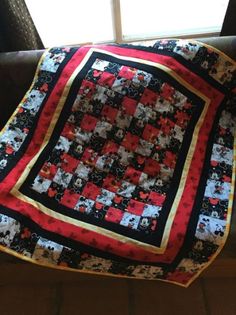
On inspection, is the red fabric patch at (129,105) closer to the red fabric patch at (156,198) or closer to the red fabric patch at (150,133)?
the red fabric patch at (150,133)

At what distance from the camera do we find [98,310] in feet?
5.15

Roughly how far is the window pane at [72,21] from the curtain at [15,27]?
19.4 inches

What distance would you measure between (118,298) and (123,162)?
2.00 ft

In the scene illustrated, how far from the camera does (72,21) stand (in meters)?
2.28

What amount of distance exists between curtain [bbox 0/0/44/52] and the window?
1.66ft

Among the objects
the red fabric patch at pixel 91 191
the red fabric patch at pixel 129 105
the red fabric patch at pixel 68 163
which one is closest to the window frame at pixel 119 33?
the red fabric patch at pixel 129 105

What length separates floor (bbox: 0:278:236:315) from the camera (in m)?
1.55

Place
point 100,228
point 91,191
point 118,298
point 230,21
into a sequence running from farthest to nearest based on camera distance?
1. point 230,21
2. point 118,298
3. point 91,191
4. point 100,228

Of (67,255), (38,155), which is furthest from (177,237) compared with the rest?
(38,155)

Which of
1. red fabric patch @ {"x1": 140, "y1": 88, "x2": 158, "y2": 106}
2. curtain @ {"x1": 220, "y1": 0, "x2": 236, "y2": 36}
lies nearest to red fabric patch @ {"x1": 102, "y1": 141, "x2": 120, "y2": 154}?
red fabric patch @ {"x1": 140, "y1": 88, "x2": 158, "y2": 106}

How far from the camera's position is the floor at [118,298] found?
1.55m

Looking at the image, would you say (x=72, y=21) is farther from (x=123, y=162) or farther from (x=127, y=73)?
(x=123, y=162)

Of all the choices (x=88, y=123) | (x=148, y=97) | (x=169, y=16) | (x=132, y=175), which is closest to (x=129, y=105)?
(x=148, y=97)

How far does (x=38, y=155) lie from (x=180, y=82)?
681mm
